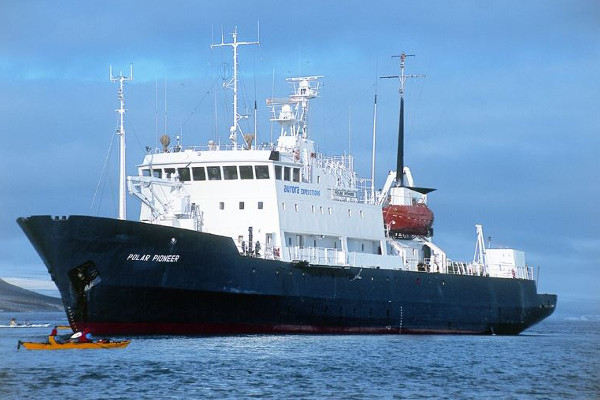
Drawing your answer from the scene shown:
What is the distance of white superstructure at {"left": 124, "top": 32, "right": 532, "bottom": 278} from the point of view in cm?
4816

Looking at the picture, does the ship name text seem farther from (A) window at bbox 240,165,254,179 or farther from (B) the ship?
(A) window at bbox 240,165,254,179

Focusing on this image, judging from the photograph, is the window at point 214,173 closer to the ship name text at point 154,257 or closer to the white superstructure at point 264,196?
the white superstructure at point 264,196

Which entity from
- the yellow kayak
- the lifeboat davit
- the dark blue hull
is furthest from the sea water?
the lifeboat davit

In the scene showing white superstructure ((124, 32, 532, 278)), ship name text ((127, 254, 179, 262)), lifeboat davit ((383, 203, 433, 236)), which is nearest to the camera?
ship name text ((127, 254, 179, 262))

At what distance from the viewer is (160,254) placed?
139 feet

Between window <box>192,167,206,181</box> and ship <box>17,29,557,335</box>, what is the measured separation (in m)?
0.04

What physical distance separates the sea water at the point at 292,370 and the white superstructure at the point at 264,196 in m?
4.37

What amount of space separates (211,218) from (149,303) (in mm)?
7091

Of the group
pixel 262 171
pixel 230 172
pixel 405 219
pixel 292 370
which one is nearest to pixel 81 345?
pixel 292 370

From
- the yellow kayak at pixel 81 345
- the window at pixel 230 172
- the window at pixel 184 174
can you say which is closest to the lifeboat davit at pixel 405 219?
the window at pixel 230 172

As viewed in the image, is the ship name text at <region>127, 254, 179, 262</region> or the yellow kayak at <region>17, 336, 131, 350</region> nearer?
the yellow kayak at <region>17, 336, 131, 350</region>

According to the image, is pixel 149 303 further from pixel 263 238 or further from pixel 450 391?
pixel 450 391

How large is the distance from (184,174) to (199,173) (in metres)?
0.72

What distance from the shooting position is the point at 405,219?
58.2 metres
